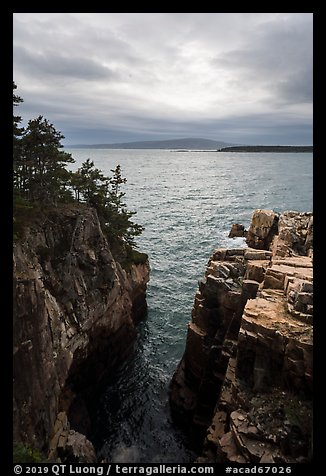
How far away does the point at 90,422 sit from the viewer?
30453 millimetres

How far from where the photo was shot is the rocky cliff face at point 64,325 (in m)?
19.5

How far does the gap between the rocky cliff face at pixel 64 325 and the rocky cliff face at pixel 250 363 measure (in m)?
8.97

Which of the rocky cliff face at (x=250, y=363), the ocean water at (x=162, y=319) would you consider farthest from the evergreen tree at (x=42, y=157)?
the ocean water at (x=162, y=319)

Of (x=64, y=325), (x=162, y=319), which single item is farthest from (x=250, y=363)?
(x=162, y=319)

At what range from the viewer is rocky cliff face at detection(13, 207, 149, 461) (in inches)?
766

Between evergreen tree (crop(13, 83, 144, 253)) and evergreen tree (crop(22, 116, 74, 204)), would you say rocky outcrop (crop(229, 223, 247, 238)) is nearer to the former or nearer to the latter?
evergreen tree (crop(13, 83, 144, 253))

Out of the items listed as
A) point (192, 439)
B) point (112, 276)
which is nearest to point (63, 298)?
point (112, 276)

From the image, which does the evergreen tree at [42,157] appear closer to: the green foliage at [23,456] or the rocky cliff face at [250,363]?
the rocky cliff face at [250,363]

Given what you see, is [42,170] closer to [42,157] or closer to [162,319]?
[42,157]

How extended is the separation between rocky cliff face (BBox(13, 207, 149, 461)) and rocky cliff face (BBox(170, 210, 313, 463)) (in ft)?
29.4

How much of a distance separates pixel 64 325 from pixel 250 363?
1517 cm

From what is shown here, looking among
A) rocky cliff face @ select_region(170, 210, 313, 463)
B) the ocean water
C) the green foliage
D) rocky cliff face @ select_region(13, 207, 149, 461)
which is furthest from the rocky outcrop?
the green foliage

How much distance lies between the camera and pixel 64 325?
2694 centimetres
